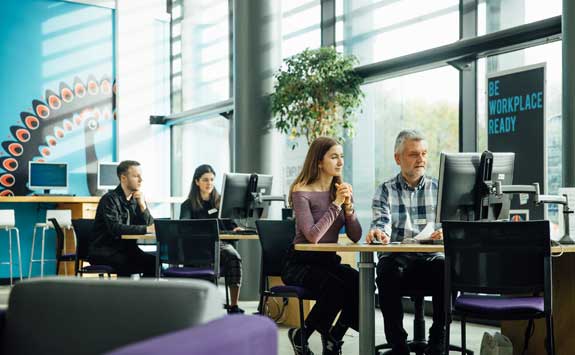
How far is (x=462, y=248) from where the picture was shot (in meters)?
3.29

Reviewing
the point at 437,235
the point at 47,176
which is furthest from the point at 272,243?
the point at 47,176

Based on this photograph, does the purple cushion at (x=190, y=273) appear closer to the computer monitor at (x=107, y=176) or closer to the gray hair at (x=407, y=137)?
the gray hair at (x=407, y=137)

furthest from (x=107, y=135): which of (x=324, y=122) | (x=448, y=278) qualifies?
(x=448, y=278)

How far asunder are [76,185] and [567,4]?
24.2 feet

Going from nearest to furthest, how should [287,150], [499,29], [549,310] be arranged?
[549,310]
[499,29]
[287,150]

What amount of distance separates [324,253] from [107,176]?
6.65m

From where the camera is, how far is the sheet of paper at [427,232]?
3893 mm

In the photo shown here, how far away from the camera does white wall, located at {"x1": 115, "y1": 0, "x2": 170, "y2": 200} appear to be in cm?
1089

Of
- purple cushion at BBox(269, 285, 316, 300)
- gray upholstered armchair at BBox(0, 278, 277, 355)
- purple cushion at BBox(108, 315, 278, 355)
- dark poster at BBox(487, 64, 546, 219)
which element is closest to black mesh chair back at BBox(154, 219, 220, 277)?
purple cushion at BBox(269, 285, 316, 300)

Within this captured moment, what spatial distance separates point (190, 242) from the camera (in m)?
4.85

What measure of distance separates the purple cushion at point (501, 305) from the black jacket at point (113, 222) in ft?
9.33

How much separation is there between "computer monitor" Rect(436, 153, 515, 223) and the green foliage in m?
3.29

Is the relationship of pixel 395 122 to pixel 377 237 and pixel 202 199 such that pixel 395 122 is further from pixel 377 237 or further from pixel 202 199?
pixel 377 237

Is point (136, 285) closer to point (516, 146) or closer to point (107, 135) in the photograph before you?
point (516, 146)
